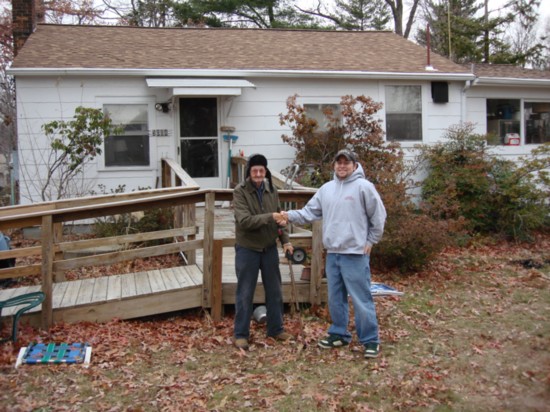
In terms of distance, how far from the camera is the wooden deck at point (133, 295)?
582cm

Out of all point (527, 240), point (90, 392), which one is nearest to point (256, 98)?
point (527, 240)

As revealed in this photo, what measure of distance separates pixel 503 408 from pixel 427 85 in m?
9.96

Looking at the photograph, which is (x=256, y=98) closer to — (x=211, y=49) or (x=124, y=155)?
(x=211, y=49)

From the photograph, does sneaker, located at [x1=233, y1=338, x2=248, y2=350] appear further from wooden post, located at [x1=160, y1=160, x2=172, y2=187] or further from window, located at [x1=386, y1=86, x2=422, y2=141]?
window, located at [x1=386, y1=86, x2=422, y2=141]

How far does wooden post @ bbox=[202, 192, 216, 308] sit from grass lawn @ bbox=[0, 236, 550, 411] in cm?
Answer: 31

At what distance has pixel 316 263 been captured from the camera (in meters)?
6.32

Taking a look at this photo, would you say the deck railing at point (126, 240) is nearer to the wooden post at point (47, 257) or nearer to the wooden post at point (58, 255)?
the wooden post at point (47, 257)

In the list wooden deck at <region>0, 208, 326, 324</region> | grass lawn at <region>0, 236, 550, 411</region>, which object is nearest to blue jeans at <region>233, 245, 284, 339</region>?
grass lawn at <region>0, 236, 550, 411</region>

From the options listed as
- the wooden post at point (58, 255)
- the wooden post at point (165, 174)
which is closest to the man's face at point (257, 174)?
the wooden post at point (58, 255)

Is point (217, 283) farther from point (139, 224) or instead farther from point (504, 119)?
point (504, 119)

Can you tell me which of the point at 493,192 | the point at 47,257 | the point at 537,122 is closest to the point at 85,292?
the point at 47,257

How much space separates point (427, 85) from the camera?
13.0 m

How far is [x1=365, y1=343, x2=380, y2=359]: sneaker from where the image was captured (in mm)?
5105

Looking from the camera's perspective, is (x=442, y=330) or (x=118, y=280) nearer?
(x=442, y=330)
